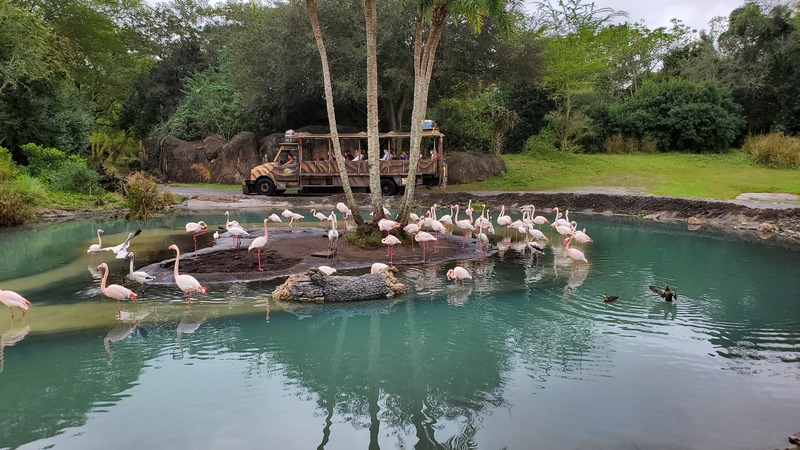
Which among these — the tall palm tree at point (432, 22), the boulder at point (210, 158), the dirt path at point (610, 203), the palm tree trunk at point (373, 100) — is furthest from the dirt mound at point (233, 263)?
the boulder at point (210, 158)

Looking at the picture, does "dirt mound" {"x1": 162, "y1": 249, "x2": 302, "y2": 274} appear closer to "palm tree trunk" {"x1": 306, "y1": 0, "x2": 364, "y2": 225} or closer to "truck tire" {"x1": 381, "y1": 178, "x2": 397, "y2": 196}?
"palm tree trunk" {"x1": 306, "y1": 0, "x2": 364, "y2": 225}

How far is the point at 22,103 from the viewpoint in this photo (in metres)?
28.0

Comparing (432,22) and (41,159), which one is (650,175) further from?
(41,159)

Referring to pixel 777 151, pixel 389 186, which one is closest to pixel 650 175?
pixel 777 151

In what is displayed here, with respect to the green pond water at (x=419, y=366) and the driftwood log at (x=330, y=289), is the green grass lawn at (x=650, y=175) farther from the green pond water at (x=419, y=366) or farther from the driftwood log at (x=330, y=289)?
the driftwood log at (x=330, y=289)

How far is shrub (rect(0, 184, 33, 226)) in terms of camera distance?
785 inches

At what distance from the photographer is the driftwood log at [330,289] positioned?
10.4m

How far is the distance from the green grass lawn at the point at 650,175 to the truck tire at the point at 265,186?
9392mm

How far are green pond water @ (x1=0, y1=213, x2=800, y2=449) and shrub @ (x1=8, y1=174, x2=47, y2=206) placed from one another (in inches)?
434

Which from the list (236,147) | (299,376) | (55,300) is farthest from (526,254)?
(236,147)

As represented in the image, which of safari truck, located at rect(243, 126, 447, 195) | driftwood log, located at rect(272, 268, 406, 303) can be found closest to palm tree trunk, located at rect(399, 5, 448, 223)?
driftwood log, located at rect(272, 268, 406, 303)

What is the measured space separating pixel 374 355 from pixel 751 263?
10738 millimetres

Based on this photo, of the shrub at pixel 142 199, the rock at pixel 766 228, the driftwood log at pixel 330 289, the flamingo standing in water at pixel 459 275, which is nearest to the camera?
the driftwood log at pixel 330 289

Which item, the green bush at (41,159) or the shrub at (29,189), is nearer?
the shrub at (29,189)
